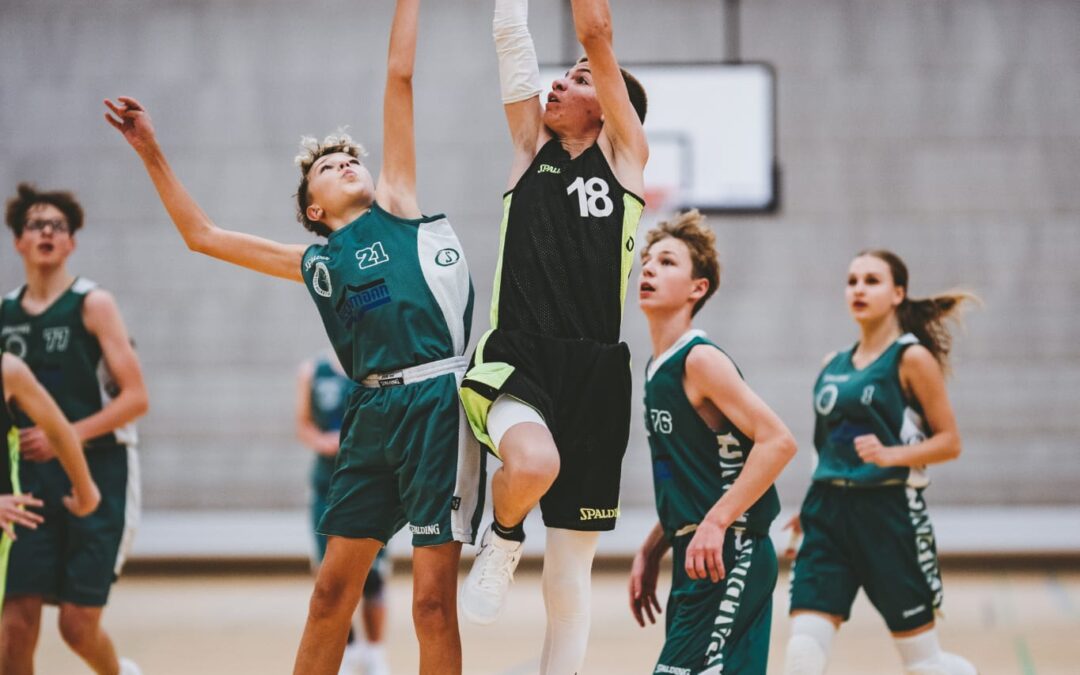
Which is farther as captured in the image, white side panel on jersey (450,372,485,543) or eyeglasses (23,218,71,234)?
eyeglasses (23,218,71,234)

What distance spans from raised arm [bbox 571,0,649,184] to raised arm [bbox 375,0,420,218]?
0.46 meters

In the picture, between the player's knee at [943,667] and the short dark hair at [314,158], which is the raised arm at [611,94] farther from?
the player's knee at [943,667]

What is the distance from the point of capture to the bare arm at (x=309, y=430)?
18.1ft

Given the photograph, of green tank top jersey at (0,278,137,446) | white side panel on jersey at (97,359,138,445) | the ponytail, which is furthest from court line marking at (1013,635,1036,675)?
green tank top jersey at (0,278,137,446)

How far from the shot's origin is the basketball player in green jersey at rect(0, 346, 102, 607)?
318cm

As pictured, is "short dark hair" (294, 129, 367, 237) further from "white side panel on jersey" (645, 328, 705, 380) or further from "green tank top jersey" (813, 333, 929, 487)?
"green tank top jersey" (813, 333, 929, 487)

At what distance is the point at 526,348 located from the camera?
2.92 meters

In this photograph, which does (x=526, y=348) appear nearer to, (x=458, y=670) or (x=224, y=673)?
(x=458, y=670)

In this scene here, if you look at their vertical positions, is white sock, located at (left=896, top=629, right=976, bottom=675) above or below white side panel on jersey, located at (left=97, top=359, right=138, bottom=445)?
below

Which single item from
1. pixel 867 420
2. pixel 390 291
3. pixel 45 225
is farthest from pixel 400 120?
pixel 867 420

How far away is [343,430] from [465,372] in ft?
1.21

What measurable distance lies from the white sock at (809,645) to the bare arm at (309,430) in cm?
252

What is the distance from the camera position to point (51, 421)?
3.41 m

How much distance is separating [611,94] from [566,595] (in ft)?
4.31
